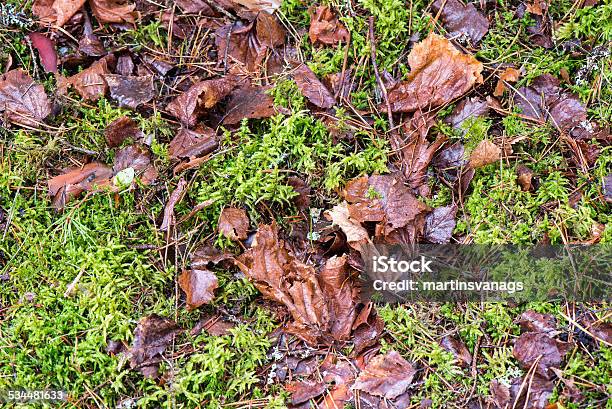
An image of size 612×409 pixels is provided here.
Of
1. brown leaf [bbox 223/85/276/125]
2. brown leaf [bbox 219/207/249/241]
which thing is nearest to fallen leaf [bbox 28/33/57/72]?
brown leaf [bbox 223/85/276/125]

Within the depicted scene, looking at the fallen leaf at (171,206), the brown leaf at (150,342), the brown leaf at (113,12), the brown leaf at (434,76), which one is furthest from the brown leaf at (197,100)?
the brown leaf at (150,342)

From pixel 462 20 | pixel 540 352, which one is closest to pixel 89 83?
pixel 462 20

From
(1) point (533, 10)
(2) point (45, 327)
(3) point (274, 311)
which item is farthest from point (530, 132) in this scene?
(2) point (45, 327)

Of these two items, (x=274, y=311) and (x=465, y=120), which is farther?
(x=465, y=120)

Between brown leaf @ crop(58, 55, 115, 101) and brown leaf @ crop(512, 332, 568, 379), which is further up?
brown leaf @ crop(58, 55, 115, 101)

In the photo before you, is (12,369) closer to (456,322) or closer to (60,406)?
(60,406)

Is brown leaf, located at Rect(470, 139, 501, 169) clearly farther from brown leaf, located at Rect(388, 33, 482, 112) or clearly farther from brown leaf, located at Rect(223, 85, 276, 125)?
brown leaf, located at Rect(223, 85, 276, 125)
